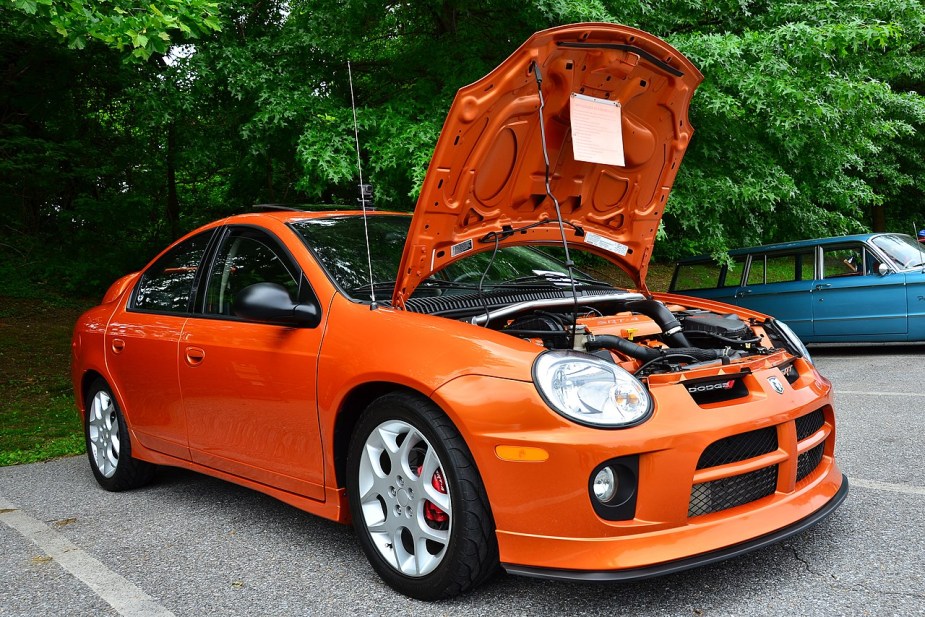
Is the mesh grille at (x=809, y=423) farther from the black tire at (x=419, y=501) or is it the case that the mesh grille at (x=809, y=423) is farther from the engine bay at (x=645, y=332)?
the black tire at (x=419, y=501)

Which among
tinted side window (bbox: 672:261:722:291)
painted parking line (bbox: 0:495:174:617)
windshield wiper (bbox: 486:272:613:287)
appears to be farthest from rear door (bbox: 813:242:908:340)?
painted parking line (bbox: 0:495:174:617)

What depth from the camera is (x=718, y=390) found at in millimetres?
2936

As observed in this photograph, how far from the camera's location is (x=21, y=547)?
378 cm

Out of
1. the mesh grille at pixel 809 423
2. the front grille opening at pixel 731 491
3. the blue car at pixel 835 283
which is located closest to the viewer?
the front grille opening at pixel 731 491

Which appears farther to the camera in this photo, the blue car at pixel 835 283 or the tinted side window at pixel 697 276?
the tinted side window at pixel 697 276

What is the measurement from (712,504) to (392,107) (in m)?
6.78

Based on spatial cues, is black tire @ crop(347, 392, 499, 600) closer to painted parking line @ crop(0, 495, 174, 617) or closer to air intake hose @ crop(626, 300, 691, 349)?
painted parking line @ crop(0, 495, 174, 617)

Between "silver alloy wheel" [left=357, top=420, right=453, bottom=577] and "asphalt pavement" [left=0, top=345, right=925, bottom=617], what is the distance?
0.17 metres

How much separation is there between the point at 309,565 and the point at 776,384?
199 cm

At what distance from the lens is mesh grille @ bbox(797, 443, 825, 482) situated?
121 inches

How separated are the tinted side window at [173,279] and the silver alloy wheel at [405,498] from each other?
169cm

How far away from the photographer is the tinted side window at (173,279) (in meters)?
4.25

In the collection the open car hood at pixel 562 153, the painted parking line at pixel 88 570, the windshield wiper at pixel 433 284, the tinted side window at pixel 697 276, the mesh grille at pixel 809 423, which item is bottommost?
the painted parking line at pixel 88 570

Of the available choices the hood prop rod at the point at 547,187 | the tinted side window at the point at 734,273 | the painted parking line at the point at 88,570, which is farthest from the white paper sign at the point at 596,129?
the tinted side window at the point at 734,273
